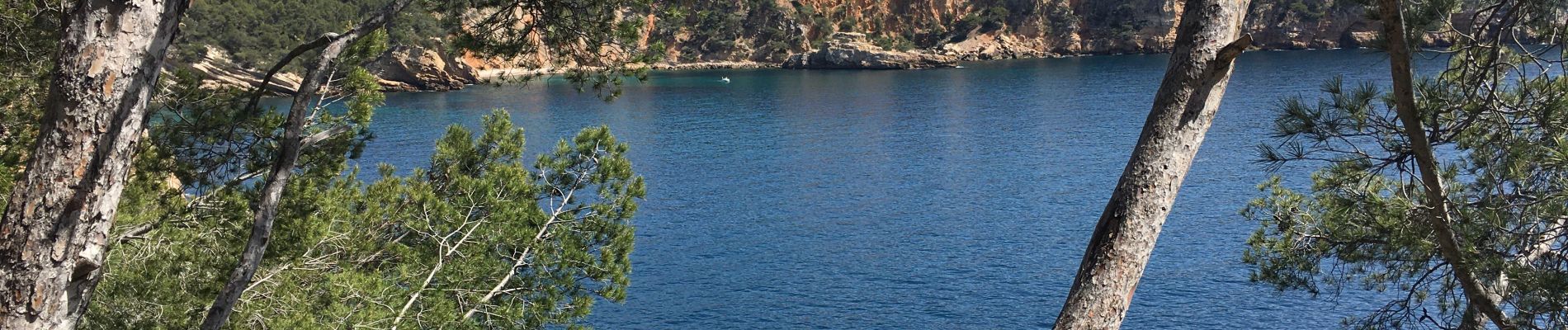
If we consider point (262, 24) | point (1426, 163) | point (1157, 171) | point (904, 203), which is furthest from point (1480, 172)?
point (262, 24)

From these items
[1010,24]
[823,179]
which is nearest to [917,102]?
[823,179]

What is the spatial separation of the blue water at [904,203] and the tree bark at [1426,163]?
93 centimetres

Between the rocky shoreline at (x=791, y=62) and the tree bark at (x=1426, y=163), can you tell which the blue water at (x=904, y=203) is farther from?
the rocky shoreline at (x=791, y=62)

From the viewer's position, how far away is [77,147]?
4.36m

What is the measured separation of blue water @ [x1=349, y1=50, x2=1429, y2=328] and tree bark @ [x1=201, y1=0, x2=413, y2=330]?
5.28 m

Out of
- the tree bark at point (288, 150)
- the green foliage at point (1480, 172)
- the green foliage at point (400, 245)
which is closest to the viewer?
the tree bark at point (288, 150)

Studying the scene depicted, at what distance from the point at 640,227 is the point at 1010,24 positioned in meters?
75.2

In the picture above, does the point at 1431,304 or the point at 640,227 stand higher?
the point at 1431,304

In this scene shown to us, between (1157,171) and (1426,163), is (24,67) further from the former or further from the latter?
(1426,163)

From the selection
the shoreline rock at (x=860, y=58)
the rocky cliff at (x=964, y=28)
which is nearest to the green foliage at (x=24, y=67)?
the shoreline rock at (x=860, y=58)

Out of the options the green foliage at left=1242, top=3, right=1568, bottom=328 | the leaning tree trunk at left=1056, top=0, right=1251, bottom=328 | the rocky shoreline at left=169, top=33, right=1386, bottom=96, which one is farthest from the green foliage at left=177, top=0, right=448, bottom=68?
the leaning tree trunk at left=1056, top=0, right=1251, bottom=328

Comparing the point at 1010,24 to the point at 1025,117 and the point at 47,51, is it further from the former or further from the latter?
the point at 47,51

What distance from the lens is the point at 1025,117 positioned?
155ft

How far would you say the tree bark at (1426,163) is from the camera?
5.11 metres
